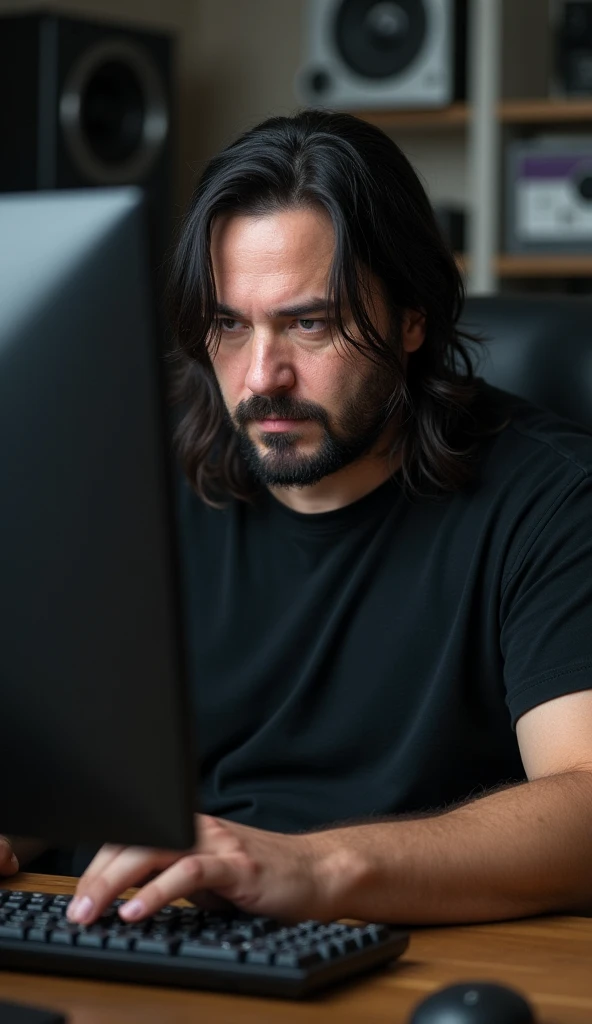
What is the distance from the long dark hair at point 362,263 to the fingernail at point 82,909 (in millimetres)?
644

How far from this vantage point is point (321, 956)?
74 centimetres


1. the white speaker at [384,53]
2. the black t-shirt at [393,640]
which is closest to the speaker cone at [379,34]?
the white speaker at [384,53]

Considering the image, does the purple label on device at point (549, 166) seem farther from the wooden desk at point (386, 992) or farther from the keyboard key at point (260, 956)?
the keyboard key at point (260, 956)

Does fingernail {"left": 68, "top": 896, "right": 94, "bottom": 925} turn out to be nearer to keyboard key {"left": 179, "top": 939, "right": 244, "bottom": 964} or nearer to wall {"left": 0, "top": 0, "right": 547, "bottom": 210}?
keyboard key {"left": 179, "top": 939, "right": 244, "bottom": 964}

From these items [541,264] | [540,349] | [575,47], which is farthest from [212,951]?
[575,47]

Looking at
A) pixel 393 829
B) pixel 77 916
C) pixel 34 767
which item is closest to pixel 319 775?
pixel 393 829

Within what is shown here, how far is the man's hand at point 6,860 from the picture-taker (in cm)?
97

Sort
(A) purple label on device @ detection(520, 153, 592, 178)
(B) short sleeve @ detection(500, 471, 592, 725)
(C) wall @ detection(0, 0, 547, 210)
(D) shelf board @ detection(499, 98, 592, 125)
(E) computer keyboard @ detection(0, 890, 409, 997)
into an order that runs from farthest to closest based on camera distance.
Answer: (C) wall @ detection(0, 0, 547, 210)
(D) shelf board @ detection(499, 98, 592, 125)
(A) purple label on device @ detection(520, 153, 592, 178)
(B) short sleeve @ detection(500, 471, 592, 725)
(E) computer keyboard @ detection(0, 890, 409, 997)

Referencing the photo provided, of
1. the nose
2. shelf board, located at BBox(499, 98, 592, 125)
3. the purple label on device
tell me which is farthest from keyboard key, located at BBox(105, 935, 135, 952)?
shelf board, located at BBox(499, 98, 592, 125)

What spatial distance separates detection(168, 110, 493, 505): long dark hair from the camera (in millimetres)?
1329

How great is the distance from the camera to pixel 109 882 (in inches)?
31.1

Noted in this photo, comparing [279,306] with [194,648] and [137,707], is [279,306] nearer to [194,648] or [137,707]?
[194,648]

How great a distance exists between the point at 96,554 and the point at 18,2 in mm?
3127

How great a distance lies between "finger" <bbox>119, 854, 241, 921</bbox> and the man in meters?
0.41
